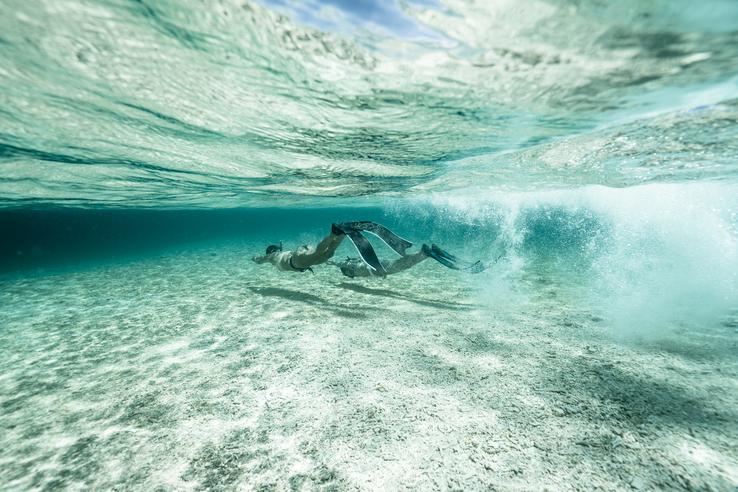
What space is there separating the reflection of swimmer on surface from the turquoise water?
1.41 m

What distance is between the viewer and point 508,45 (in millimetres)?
5273

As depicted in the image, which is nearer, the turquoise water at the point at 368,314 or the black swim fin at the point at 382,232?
the turquoise water at the point at 368,314

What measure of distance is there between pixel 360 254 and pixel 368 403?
3.47 m

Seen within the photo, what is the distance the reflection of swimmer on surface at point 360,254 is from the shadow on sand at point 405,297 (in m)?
1.30

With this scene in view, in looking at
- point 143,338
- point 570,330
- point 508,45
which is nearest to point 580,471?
point 570,330

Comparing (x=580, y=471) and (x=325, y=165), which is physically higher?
(x=325, y=165)

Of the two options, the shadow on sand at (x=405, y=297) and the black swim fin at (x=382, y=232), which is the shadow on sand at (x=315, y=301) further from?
the black swim fin at (x=382, y=232)

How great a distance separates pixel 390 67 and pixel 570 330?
7389mm

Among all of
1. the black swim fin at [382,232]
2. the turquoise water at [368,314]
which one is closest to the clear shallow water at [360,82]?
the turquoise water at [368,314]

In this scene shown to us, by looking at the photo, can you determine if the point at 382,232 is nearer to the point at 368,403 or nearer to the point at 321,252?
the point at 321,252

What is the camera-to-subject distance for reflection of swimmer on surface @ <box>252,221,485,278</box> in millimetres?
7344

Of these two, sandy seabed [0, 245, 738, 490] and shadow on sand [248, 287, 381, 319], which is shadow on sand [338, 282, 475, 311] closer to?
sandy seabed [0, 245, 738, 490]

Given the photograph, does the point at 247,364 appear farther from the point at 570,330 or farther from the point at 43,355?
the point at 570,330

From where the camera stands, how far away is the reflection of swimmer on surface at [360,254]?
24.1 feet
